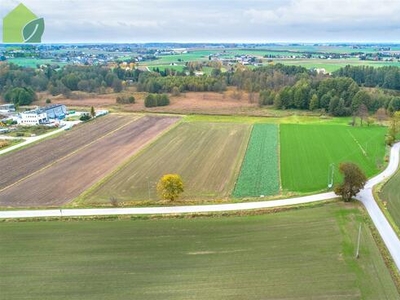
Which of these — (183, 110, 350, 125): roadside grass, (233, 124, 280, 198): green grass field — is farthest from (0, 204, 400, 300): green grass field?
(183, 110, 350, 125): roadside grass

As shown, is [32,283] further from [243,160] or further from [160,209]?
[243,160]

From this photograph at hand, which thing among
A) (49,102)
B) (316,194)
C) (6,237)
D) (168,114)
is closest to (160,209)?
(6,237)

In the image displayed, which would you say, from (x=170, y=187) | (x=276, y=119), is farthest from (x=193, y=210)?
(x=276, y=119)

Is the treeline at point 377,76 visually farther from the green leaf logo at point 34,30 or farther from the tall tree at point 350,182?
the green leaf logo at point 34,30

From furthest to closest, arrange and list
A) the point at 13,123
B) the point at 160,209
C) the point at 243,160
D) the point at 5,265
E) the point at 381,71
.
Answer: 1. the point at 381,71
2. the point at 13,123
3. the point at 243,160
4. the point at 160,209
5. the point at 5,265

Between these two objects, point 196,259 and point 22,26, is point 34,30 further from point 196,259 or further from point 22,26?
point 196,259

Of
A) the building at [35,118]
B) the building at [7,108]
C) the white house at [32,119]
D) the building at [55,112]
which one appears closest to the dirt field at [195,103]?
the building at [7,108]
